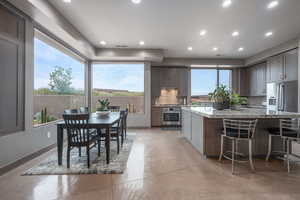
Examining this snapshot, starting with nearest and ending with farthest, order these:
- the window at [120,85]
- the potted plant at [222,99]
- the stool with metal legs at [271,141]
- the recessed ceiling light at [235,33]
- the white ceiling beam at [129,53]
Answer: the stool with metal legs at [271,141] < the potted plant at [222,99] < the recessed ceiling light at [235,33] < the white ceiling beam at [129,53] < the window at [120,85]

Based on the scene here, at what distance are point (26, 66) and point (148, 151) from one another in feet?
9.54

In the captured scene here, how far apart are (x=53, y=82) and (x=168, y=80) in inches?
182

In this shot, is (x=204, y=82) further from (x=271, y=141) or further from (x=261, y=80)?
(x=271, y=141)

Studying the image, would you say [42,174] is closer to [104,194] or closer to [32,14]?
[104,194]

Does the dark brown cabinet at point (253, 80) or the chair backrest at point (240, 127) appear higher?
the dark brown cabinet at point (253, 80)

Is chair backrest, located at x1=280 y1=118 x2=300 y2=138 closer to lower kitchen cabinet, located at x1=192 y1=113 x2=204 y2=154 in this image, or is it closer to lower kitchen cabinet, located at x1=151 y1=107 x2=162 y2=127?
lower kitchen cabinet, located at x1=192 y1=113 x2=204 y2=154

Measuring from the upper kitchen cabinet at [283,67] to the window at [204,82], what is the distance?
2073 millimetres

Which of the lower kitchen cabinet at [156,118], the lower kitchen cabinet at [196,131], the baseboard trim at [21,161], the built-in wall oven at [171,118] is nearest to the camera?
the baseboard trim at [21,161]

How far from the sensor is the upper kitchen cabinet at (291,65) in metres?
5.13

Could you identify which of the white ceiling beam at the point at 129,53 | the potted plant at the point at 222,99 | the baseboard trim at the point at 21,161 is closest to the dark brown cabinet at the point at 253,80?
the potted plant at the point at 222,99

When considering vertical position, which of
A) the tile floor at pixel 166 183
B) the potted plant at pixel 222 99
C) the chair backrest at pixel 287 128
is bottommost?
the tile floor at pixel 166 183

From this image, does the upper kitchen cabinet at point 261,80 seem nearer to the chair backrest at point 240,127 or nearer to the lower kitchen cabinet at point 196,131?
the lower kitchen cabinet at point 196,131

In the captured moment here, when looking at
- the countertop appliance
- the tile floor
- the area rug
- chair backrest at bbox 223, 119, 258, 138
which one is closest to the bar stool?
chair backrest at bbox 223, 119, 258, 138

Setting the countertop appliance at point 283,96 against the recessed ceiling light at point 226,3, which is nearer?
the recessed ceiling light at point 226,3
